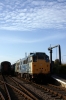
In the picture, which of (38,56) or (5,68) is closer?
(38,56)

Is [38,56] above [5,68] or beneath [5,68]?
above

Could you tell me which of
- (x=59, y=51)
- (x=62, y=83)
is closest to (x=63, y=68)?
(x=59, y=51)

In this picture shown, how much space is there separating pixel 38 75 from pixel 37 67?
872 millimetres

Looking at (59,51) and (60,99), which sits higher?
(59,51)

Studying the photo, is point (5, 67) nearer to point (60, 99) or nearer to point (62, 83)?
point (62, 83)

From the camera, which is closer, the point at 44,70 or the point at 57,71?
the point at 44,70

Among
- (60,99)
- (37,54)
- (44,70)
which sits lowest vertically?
(60,99)

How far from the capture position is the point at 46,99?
469 inches

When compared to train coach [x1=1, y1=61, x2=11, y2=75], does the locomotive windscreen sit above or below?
above

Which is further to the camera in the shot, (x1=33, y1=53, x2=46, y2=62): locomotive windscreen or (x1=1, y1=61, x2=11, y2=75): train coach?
(x1=1, y1=61, x2=11, y2=75): train coach

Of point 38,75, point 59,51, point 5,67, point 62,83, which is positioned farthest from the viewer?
point 5,67

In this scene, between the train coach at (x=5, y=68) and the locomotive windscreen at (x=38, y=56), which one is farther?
the train coach at (x=5, y=68)

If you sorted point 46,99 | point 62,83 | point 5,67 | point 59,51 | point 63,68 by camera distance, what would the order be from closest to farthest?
point 46,99, point 62,83, point 59,51, point 63,68, point 5,67

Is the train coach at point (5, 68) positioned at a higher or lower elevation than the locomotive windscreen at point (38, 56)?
lower
